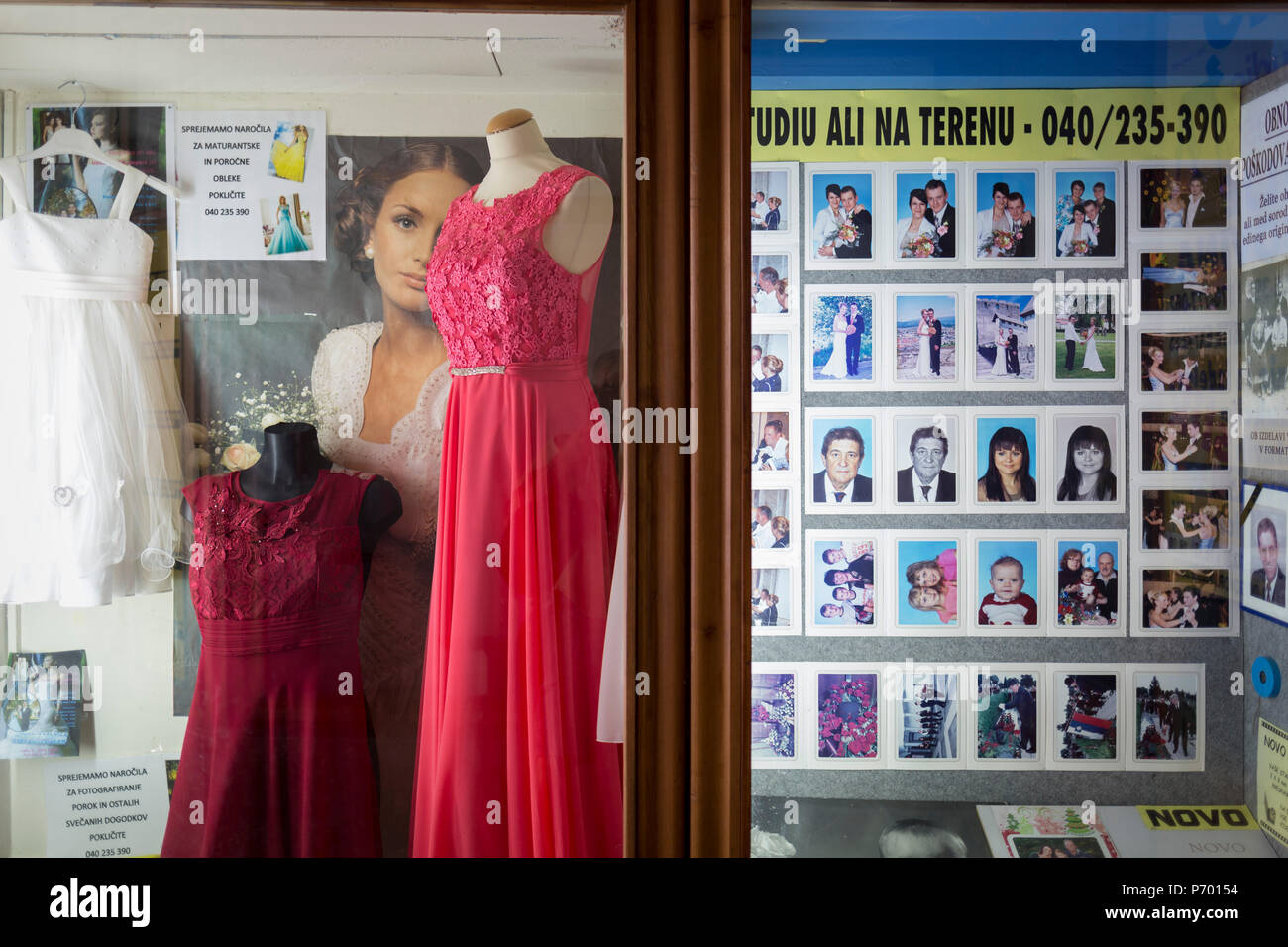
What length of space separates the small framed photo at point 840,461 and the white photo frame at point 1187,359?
0.42 metres

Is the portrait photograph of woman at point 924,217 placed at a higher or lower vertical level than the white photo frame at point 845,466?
higher

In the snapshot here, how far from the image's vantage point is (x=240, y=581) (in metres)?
1.35

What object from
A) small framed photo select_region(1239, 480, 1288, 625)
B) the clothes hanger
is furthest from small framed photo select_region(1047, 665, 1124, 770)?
the clothes hanger

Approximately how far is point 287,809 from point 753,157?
Answer: 123cm

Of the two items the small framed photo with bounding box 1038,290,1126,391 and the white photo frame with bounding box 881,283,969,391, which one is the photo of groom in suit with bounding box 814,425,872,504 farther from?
the small framed photo with bounding box 1038,290,1126,391

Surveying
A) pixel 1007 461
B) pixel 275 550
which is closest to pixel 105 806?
pixel 275 550

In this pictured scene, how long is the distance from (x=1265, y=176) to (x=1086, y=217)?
29cm

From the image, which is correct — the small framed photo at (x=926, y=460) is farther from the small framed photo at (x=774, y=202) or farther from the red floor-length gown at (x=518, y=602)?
the red floor-length gown at (x=518, y=602)

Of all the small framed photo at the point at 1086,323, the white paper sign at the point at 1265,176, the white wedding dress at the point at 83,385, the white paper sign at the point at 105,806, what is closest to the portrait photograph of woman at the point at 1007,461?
the small framed photo at the point at 1086,323

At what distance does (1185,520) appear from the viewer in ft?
4.62

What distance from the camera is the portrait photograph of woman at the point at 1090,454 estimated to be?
140cm
